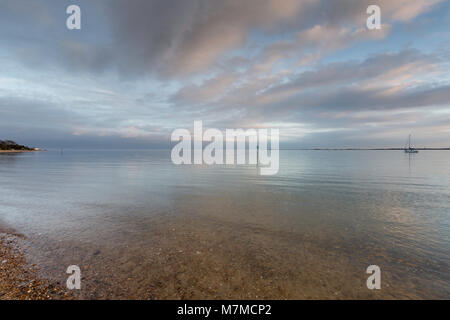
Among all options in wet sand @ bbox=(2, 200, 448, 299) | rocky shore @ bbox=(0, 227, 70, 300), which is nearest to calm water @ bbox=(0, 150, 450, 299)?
wet sand @ bbox=(2, 200, 448, 299)

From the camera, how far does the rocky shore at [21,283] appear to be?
229 inches

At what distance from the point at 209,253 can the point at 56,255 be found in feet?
21.2

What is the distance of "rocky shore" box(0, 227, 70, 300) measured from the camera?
581 cm

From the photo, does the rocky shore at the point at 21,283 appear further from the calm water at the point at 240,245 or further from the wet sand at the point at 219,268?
the calm water at the point at 240,245

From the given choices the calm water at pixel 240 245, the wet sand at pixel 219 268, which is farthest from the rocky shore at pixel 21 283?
the calm water at pixel 240 245

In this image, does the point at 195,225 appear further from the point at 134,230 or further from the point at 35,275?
the point at 35,275

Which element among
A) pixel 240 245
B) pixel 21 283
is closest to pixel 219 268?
pixel 240 245

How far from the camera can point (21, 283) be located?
248 inches

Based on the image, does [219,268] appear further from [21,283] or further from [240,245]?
[21,283]

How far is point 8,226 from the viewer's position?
36.9 feet

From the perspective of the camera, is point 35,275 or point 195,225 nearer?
point 35,275

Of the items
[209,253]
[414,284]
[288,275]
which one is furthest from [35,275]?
[414,284]

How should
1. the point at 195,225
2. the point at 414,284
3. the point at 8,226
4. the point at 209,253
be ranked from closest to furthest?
the point at 414,284, the point at 209,253, the point at 8,226, the point at 195,225
